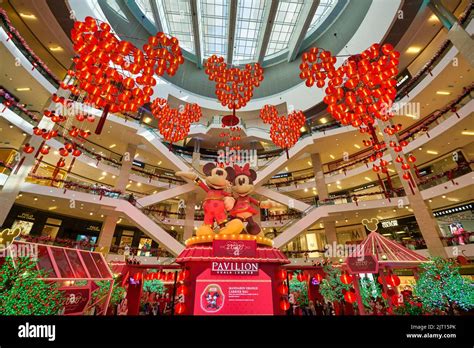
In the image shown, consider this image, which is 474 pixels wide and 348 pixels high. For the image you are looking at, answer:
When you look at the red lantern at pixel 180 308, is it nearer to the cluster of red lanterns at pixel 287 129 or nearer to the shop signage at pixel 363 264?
the shop signage at pixel 363 264

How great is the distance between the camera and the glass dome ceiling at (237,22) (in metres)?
16.8

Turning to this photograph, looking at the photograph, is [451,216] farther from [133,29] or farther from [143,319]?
[133,29]

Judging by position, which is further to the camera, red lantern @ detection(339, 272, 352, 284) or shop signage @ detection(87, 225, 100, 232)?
shop signage @ detection(87, 225, 100, 232)

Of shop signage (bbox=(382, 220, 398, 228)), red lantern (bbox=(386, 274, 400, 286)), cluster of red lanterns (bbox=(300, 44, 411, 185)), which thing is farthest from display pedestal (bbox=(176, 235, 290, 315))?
shop signage (bbox=(382, 220, 398, 228))

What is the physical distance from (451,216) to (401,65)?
10.5m

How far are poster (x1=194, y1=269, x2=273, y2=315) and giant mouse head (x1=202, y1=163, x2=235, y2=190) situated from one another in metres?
2.68

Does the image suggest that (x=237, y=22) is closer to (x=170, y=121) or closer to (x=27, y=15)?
(x=170, y=121)

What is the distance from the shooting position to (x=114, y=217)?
14.6m

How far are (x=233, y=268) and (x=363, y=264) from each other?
368cm

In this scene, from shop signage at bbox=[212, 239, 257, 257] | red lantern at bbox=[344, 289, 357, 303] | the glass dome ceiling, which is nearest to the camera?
shop signage at bbox=[212, 239, 257, 257]

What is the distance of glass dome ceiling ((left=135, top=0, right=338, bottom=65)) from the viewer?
660 inches

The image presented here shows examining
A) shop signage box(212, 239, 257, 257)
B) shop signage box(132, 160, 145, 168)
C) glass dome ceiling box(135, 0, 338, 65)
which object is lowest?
shop signage box(212, 239, 257, 257)

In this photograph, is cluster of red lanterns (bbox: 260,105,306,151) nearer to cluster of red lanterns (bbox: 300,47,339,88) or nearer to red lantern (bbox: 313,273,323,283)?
cluster of red lanterns (bbox: 300,47,339,88)

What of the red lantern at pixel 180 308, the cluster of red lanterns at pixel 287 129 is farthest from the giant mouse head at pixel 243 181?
the cluster of red lanterns at pixel 287 129
